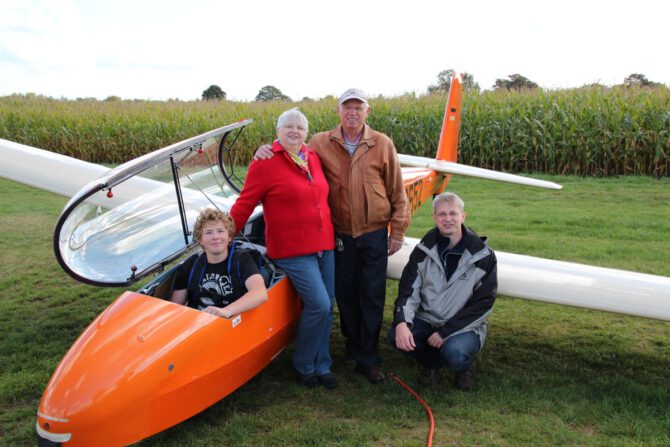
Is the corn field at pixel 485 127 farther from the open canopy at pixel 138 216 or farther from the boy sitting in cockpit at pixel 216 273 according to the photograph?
the boy sitting in cockpit at pixel 216 273

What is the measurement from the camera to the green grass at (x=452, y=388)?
316 cm

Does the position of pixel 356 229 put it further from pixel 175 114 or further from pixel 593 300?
pixel 175 114

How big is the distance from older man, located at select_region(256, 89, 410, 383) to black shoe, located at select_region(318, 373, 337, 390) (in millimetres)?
256

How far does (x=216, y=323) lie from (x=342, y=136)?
144cm

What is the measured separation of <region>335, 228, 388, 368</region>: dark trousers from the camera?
12.2 feet

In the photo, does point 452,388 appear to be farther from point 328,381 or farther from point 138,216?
point 138,216

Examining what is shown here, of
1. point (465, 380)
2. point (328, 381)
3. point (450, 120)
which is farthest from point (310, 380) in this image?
point (450, 120)

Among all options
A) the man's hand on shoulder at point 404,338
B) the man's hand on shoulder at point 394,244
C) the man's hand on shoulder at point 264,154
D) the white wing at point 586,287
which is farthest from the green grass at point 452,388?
the man's hand on shoulder at point 264,154

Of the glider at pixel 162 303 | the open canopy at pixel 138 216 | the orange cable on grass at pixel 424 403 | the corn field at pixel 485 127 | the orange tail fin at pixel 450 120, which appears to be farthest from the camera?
the corn field at pixel 485 127

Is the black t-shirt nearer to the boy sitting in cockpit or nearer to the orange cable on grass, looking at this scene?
the boy sitting in cockpit

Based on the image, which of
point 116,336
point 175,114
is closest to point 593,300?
point 116,336

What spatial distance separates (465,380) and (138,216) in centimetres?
244

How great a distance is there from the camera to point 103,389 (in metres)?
2.63

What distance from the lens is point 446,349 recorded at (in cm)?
361
